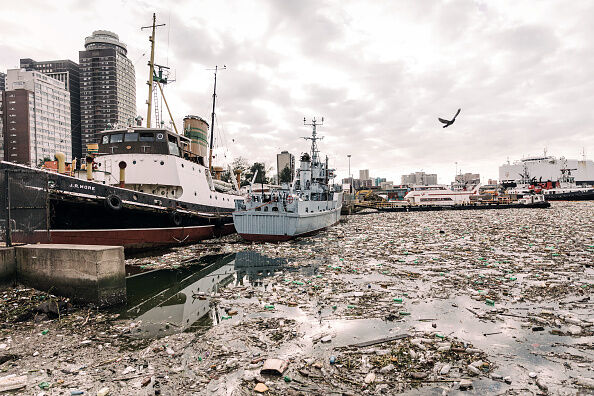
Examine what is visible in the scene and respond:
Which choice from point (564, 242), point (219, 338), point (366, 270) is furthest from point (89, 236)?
point (564, 242)

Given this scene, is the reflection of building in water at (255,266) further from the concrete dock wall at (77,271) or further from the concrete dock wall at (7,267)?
the concrete dock wall at (7,267)

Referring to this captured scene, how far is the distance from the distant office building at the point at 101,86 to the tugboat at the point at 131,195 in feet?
292

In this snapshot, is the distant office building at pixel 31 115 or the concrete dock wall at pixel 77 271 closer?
the concrete dock wall at pixel 77 271

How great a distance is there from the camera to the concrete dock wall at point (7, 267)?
6.63 metres

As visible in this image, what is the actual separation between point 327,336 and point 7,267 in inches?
282

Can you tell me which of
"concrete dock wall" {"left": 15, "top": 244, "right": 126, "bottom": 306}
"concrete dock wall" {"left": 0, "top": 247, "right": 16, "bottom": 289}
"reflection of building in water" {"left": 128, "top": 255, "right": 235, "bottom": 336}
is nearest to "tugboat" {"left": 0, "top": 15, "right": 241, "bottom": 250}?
"concrete dock wall" {"left": 0, "top": 247, "right": 16, "bottom": 289}

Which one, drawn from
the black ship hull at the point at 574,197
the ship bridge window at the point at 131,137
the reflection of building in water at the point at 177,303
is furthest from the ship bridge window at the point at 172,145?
the black ship hull at the point at 574,197

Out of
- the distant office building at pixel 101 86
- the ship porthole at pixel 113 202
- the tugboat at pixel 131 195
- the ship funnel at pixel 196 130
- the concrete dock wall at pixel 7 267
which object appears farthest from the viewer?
the distant office building at pixel 101 86

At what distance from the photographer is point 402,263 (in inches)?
412

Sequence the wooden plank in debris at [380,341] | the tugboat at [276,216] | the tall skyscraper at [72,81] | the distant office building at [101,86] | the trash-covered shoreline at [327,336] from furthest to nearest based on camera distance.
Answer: the tall skyscraper at [72,81]
the distant office building at [101,86]
the tugboat at [276,216]
the wooden plank in debris at [380,341]
the trash-covered shoreline at [327,336]

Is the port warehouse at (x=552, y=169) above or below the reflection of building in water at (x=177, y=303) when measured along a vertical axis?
above

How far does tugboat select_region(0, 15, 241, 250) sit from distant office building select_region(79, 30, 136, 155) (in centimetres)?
8896

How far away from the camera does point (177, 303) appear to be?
23.5ft

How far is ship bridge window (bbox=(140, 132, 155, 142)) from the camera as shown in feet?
49.6
